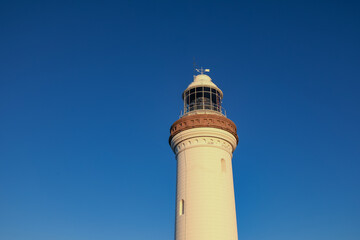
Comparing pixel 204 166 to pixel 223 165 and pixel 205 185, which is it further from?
pixel 223 165

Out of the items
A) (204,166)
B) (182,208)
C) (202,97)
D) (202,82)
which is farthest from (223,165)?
(202,82)

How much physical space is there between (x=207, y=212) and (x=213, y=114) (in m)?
6.77

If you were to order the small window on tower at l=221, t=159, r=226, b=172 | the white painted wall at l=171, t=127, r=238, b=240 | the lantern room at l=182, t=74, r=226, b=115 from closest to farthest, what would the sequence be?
the white painted wall at l=171, t=127, r=238, b=240
the small window on tower at l=221, t=159, r=226, b=172
the lantern room at l=182, t=74, r=226, b=115

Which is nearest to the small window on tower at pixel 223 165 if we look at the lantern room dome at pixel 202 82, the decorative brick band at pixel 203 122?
the decorative brick band at pixel 203 122

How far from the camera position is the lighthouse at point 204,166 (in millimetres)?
19375

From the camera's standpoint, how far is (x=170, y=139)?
77.7 feet

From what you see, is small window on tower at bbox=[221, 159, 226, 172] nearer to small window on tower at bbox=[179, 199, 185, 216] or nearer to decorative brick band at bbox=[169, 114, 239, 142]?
decorative brick band at bbox=[169, 114, 239, 142]

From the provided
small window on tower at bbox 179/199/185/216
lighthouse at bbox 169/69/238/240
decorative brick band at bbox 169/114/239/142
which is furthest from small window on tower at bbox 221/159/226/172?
small window on tower at bbox 179/199/185/216

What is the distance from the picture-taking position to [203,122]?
22.1m

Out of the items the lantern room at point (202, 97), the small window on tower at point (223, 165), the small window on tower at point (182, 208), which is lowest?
the small window on tower at point (182, 208)

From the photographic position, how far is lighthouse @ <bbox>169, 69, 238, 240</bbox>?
19375 millimetres

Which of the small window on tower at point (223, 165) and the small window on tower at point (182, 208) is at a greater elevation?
the small window on tower at point (223, 165)

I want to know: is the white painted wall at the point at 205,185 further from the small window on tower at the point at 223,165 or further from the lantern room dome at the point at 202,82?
the lantern room dome at the point at 202,82

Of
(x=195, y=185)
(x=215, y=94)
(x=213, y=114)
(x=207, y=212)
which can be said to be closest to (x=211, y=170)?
(x=195, y=185)
